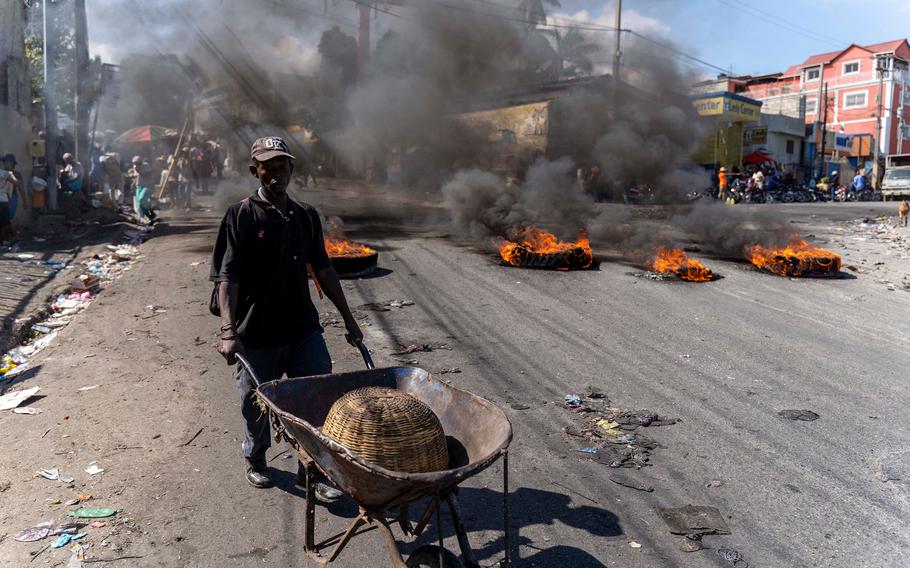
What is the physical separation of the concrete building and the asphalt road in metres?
7.02

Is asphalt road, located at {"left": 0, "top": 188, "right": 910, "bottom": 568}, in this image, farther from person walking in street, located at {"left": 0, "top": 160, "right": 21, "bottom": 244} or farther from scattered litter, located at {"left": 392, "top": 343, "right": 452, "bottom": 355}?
person walking in street, located at {"left": 0, "top": 160, "right": 21, "bottom": 244}

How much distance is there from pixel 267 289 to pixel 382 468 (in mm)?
1455

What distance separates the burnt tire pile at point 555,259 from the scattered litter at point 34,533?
7.67 meters

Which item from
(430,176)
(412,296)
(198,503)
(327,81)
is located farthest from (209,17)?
(198,503)

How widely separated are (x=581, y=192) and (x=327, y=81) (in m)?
8.98

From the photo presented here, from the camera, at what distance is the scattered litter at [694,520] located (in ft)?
10.4

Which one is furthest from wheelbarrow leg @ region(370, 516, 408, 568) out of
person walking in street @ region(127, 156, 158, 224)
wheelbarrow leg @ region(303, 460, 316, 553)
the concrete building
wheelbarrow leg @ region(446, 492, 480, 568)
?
the concrete building

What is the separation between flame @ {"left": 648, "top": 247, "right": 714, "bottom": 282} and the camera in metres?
9.52

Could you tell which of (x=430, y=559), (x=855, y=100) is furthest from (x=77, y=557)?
(x=855, y=100)

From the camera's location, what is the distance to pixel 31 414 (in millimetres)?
4531

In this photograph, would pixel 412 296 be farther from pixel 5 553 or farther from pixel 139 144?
pixel 139 144

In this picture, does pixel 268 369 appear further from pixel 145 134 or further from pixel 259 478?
pixel 145 134

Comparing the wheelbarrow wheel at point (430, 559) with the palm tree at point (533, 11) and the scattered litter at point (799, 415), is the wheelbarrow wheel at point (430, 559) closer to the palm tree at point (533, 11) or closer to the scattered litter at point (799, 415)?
the scattered litter at point (799, 415)

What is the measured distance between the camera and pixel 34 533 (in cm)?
305
